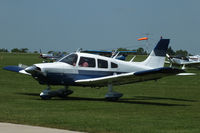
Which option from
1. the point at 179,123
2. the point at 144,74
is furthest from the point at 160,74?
the point at 179,123

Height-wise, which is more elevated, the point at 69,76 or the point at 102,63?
the point at 102,63

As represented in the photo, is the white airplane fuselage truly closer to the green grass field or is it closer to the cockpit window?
the cockpit window

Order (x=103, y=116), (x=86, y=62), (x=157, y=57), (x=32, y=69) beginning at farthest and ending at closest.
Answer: (x=157, y=57) → (x=86, y=62) → (x=32, y=69) → (x=103, y=116)

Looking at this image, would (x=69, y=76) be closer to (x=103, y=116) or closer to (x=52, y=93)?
(x=52, y=93)

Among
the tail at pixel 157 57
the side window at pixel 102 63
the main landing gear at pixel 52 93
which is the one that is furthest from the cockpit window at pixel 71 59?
the tail at pixel 157 57

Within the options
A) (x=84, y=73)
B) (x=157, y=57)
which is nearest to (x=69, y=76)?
(x=84, y=73)

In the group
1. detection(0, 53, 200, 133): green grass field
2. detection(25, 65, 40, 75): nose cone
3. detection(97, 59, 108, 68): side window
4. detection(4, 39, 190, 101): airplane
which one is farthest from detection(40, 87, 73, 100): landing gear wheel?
detection(97, 59, 108, 68): side window

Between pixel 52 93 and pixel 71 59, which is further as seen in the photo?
pixel 71 59

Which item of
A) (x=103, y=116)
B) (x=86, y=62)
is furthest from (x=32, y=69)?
(x=103, y=116)

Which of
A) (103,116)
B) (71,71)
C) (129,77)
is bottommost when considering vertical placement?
(103,116)

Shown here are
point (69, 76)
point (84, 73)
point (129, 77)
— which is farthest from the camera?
point (84, 73)

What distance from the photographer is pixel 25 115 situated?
1359cm

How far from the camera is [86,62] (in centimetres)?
1991

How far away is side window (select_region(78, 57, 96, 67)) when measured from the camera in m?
19.8
